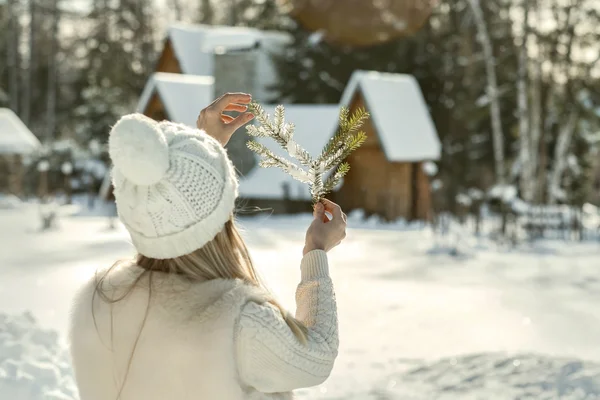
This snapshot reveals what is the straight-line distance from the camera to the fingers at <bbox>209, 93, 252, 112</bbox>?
2.75 meters

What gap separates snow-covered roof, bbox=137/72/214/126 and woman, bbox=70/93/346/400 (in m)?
23.9

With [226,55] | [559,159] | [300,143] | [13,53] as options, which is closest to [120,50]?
[13,53]

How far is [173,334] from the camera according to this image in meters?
2.15

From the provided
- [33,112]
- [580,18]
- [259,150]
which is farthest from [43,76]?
[259,150]

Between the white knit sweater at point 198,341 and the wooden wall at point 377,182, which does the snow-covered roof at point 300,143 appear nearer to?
the wooden wall at point 377,182

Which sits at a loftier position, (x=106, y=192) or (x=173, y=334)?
(x=173, y=334)

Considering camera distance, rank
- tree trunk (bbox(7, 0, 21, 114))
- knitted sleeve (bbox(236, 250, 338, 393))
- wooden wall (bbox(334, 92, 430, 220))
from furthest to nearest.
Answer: tree trunk (bbox(7, 0, 21, 114))
wooden wall (bbox(334, 92, 430, 220))
knitted sleeve (bbox(236, 250, 338, 393))

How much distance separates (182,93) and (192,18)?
19.3 m

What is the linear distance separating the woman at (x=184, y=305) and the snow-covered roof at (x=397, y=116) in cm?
2103

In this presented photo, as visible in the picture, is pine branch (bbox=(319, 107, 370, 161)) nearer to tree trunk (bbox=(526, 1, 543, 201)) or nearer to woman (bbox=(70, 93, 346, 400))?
woman (bbox=(70, 93, 346, 400))

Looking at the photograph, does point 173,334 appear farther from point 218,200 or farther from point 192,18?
point 192,18

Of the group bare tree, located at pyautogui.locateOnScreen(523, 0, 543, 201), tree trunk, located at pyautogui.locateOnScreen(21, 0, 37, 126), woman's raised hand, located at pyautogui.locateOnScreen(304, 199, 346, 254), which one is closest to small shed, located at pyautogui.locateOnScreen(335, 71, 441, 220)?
bare tree, located at pyautogui.locateOnScreen(523, 0, 543, 201)

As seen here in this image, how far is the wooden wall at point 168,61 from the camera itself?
35406mm

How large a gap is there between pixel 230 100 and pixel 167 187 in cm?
75
